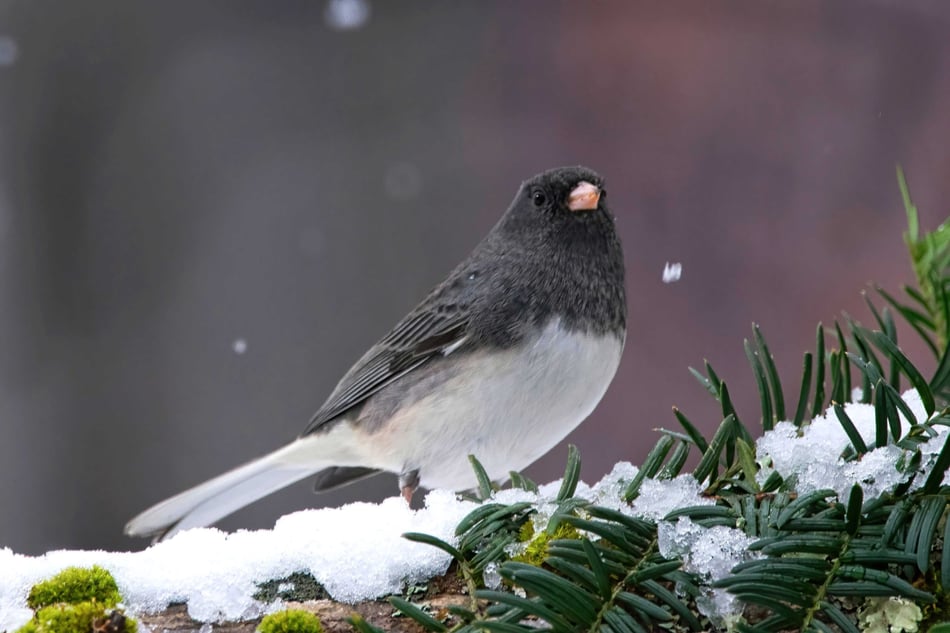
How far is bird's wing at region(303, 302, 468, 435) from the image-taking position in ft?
5.13

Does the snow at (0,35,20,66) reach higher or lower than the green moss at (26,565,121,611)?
higher

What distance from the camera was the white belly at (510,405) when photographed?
139cm

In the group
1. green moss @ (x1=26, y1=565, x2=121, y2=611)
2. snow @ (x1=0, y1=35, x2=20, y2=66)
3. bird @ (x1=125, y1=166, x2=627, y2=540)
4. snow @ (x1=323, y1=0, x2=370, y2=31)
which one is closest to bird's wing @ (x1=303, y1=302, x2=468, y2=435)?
bird @ (x1=125, y1=166, x2=627, y2=540)

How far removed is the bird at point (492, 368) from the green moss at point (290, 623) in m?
0.75

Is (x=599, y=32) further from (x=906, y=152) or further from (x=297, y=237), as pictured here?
(x=297, y=237)

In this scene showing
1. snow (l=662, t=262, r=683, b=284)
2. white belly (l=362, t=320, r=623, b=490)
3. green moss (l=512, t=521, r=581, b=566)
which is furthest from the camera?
snow (l=662, t=262, r=683, b=284)

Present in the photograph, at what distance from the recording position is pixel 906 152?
2.38 m

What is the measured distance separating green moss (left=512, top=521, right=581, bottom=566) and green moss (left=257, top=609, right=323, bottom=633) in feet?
0.52

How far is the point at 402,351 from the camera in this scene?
1.67 metres

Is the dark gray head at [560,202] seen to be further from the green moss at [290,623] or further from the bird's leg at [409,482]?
the green moss at [290,623]

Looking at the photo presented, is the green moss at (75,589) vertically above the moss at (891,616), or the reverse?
the green moss at (75,589)

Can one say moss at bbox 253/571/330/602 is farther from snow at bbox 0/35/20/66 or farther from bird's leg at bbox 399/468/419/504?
snow at bbox 0/35/20/66

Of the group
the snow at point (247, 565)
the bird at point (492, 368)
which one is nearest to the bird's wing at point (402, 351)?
the bird at point (492, 368)

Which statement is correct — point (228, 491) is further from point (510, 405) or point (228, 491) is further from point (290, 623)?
point (290, 623)
